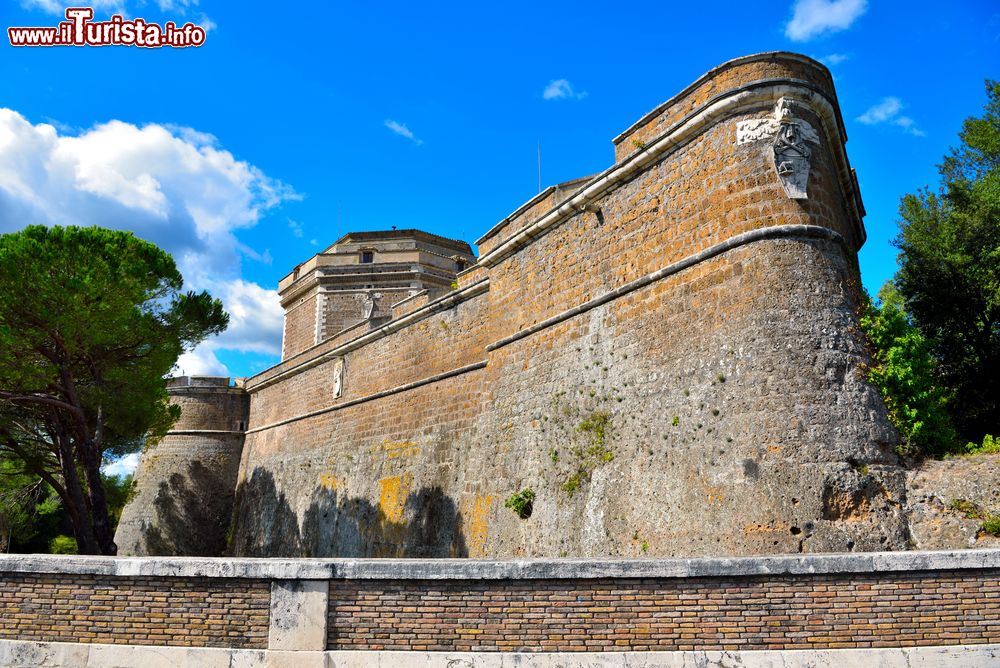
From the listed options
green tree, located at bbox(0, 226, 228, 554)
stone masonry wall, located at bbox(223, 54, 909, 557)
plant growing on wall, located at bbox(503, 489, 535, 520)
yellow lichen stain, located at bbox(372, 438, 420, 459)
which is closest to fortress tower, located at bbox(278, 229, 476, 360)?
green tree, located at bbox(0, 226, 228, 554)

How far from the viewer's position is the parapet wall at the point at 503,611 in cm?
485

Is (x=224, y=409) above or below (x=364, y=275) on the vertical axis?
below

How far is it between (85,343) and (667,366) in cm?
1149

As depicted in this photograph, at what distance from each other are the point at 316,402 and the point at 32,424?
669cm

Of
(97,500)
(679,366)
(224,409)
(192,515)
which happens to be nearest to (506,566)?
(679,366)

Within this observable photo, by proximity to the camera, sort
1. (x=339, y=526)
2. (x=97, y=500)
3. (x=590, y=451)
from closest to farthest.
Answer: (x=590, y=451) < (x=97, y=500) < (x=339, y=526)

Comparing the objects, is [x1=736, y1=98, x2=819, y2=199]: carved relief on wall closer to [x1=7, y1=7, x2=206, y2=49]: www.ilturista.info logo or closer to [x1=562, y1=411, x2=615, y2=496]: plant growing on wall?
[x1=562, y1=411, x2=615, y2=496]: plant growing on wall

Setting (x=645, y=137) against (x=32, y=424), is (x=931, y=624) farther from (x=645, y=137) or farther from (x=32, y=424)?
(x=32, y=424)

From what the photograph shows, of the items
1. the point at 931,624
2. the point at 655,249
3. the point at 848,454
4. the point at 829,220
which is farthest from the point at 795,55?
the point at 931,624

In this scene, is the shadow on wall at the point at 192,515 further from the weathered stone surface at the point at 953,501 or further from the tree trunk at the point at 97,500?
the weathered stone surface at the point at 953,501

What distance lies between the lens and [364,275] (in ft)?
82.5

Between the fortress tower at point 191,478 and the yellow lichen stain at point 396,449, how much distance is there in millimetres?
11093

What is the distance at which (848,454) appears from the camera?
21.9 feet

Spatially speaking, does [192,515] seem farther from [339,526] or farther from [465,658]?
[465,658]
